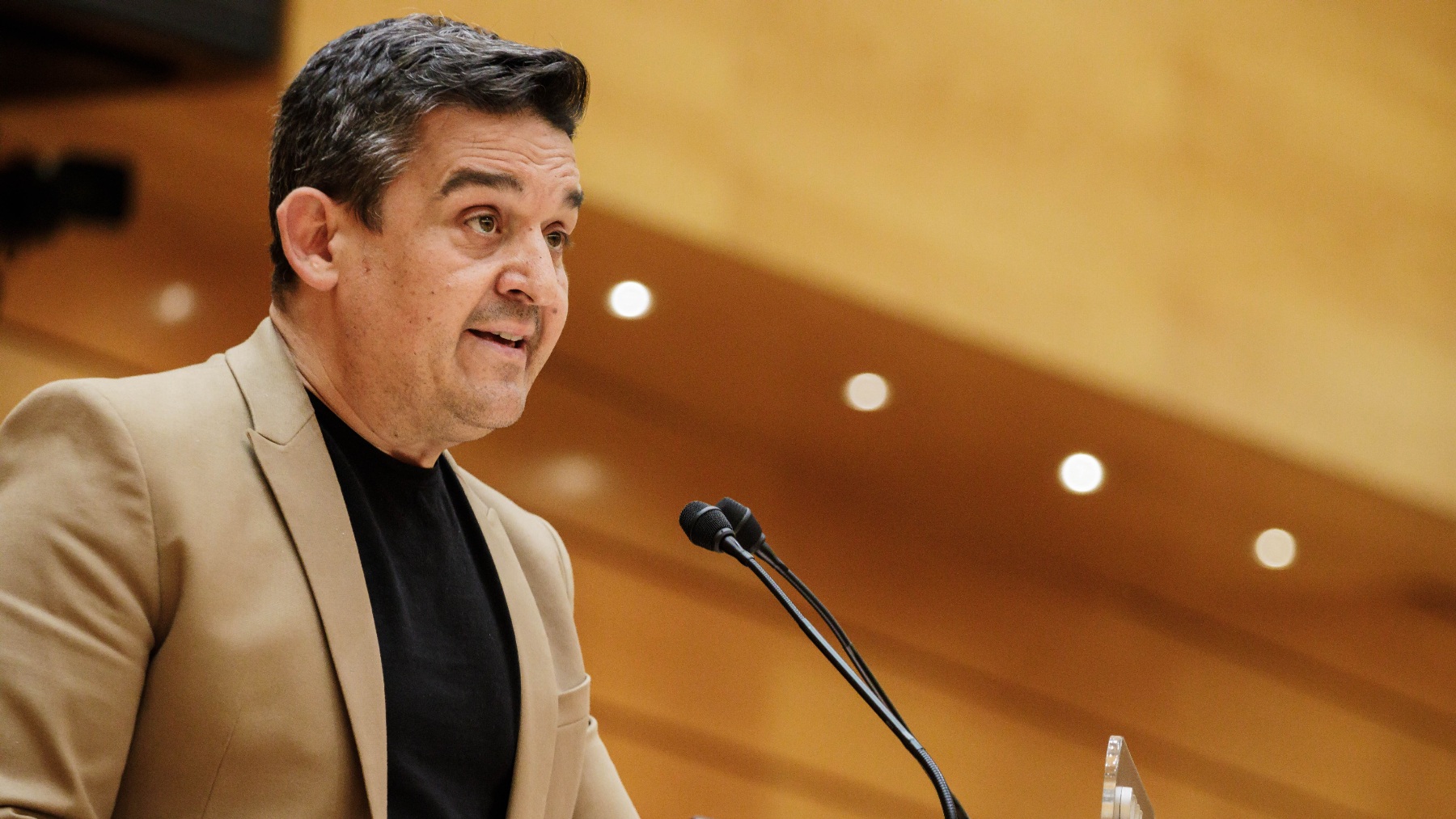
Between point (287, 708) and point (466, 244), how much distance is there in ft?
1.93

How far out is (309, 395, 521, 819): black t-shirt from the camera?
1.61m

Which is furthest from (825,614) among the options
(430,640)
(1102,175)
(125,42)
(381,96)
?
(1102,175)

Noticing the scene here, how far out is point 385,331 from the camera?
5.61ft

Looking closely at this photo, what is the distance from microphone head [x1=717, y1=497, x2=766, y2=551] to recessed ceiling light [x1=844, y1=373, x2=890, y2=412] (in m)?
2.32

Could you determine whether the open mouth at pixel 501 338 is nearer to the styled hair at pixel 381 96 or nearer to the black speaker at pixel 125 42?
the styled hair at pixel 381 96

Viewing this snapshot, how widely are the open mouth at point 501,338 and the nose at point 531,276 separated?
5cm

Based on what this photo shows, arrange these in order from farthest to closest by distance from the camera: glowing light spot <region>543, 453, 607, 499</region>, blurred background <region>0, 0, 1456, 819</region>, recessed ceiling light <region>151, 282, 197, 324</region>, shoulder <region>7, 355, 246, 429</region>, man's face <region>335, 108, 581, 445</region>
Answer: glowing light spot <region>543, 453, 607, 499</region>
recessed ceiling light <region>151, 282, 197, 324</region>
blurred background <region>0, 0, 1456, 819</region>
man's face <region>335, 108, 581, 445</region>
shoulder <region>7, 355, 246, 429</region>

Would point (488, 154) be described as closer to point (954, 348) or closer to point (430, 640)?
point (430, 640)

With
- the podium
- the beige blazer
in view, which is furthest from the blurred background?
the podium

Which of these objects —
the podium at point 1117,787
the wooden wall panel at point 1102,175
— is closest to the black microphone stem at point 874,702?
the podium at point 1117,787

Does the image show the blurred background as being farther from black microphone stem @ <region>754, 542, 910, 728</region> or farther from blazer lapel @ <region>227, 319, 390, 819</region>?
black microphone stem @ <region>754, 542, 910, 728</region>

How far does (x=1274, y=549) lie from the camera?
5.29 meters

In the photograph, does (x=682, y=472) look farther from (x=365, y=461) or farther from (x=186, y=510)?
(x=186, y=510)

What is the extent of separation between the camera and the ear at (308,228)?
1.73 metres
